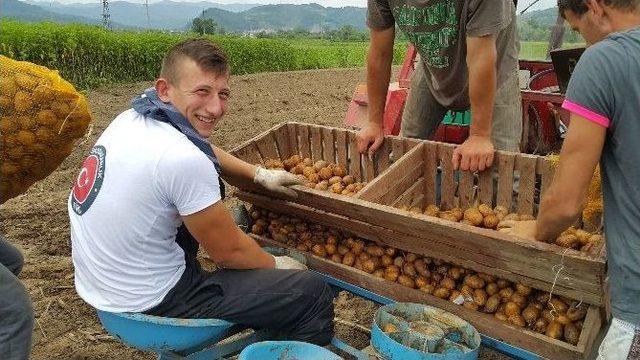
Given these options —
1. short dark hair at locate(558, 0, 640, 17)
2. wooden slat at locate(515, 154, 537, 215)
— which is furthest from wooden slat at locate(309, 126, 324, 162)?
short dark hair at locate(558, 0, 640, 17)

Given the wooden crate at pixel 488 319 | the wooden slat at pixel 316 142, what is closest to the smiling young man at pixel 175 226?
the wooden crate at pixel 488 319

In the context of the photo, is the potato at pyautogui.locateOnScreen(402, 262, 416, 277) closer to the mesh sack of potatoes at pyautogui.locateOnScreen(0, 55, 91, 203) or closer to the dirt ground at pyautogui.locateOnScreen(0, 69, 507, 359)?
the dirt ground at pyautogui.locateOnScreen(0, 69, 507, 359)

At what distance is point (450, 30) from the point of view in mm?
3371

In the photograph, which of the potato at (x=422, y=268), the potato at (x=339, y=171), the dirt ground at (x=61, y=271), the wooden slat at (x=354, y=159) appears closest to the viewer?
the potato at (x=422, y=268)

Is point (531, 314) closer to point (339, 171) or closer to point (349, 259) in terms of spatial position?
point (349, 259)

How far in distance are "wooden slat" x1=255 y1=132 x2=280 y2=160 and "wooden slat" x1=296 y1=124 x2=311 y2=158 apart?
0.58 ft

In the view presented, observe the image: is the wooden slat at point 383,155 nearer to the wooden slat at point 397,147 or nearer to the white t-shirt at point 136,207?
the wooden slat at point 397,147

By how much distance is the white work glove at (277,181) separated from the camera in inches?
120

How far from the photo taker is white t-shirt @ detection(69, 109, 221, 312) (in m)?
2.27

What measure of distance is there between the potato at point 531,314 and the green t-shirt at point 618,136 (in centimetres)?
52

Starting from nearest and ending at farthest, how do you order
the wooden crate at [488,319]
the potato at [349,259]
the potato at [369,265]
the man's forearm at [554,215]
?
the man's forearm at [554,215], the wooden crate at [488,319], the potato at [369,265], the potato at [349,259]

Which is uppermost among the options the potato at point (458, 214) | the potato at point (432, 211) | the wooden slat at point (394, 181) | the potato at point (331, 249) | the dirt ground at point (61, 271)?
the wooden slat at point (394, 181)

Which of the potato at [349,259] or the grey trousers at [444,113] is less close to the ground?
the grey trousers at [444,113]

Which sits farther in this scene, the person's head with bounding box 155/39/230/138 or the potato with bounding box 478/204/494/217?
the potato with bounding box 478/204/494/217
